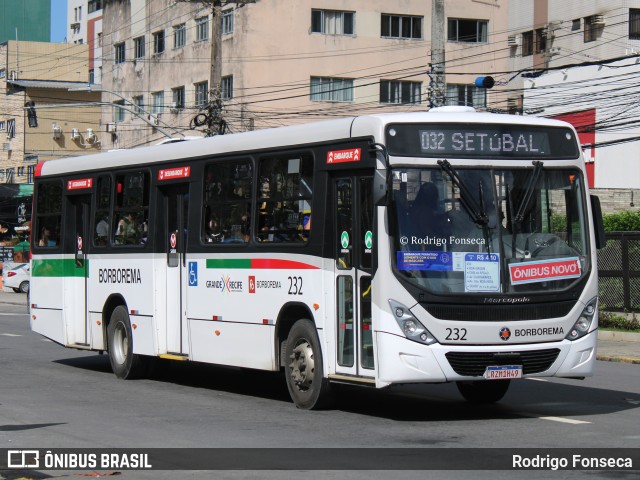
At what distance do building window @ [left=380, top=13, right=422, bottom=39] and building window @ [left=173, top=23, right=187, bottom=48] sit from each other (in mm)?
10401

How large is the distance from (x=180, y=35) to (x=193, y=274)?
50666 mm

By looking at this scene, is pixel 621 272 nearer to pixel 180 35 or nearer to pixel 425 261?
pixel 425 261

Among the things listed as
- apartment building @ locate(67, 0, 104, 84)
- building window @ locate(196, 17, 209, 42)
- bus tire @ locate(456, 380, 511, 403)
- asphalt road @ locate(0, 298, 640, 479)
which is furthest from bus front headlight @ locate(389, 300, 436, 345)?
apartment building @ locate(67, 0, 104, 84)

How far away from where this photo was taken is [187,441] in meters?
11.3

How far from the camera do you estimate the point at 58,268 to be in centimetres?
1966


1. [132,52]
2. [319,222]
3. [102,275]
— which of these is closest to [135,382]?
[102,275]

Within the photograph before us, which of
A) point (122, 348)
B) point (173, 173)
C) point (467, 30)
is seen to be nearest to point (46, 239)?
point (122, 348)

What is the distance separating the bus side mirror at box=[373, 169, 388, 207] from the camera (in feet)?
39.5

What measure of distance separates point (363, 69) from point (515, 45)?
9.53 m

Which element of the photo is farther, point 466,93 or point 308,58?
point 466,93

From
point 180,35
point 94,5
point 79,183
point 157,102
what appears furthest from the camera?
point 94,5

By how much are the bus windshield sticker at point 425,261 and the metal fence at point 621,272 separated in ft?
45.4

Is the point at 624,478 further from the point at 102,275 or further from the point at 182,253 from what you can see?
the point at 102,275

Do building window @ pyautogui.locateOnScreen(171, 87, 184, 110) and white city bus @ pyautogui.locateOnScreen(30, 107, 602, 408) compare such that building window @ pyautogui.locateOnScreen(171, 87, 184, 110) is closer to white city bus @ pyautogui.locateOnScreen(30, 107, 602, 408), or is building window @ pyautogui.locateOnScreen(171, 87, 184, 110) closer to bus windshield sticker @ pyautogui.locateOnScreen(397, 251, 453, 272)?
white city bus @ pyautogui.locateOnScreen(30, 107, 602, 408)
